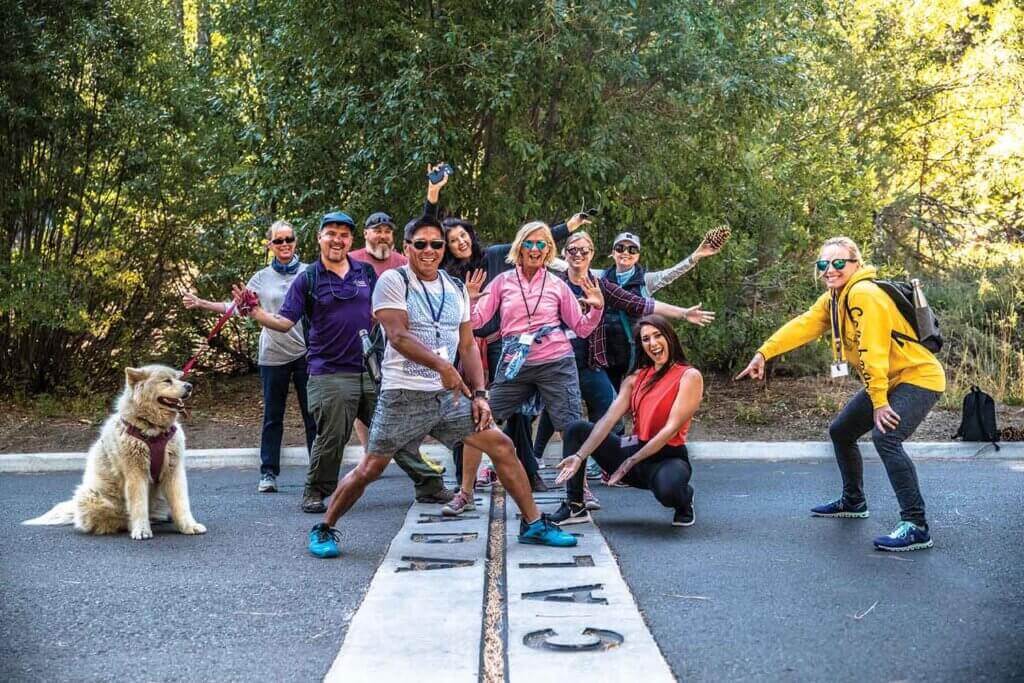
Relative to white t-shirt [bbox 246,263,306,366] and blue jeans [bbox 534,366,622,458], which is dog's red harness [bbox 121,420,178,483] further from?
blue jeans [bbox 534,366,622,458]

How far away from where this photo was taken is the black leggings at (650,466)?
685 centimetres

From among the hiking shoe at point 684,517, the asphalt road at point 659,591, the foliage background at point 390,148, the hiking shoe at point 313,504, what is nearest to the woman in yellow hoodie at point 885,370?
the asphalt road at point 659,591

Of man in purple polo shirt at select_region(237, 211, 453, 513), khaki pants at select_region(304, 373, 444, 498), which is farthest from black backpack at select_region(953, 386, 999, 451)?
man in purple polo shirt at select_region(237, 211, 453, 513)

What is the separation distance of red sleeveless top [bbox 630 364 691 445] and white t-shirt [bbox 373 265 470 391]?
1.42 m

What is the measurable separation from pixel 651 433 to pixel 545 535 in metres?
1.03

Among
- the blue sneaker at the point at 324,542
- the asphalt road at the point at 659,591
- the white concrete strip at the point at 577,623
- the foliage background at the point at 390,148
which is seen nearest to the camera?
the white concrete strip at the point at 577,623

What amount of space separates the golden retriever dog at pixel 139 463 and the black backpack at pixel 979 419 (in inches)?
283

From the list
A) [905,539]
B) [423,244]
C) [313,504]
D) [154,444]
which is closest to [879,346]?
[905,539]

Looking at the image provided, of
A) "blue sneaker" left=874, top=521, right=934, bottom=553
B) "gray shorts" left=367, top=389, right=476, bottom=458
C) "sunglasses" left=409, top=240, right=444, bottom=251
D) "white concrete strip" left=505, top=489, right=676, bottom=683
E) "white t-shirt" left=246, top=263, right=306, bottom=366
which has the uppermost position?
"sunglasses" left=409, top=240, right=444, bottom=251

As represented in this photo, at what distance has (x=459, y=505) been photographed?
295 inches

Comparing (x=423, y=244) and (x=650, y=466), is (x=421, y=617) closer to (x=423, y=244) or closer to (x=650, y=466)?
(x=423, y=244)

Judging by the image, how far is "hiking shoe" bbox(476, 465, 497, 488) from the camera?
8.68m

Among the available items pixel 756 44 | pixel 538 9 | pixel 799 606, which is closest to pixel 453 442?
pixel 799 606

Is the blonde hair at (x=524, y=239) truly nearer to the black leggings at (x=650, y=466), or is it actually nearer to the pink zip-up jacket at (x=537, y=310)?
the pink zip-up jacket at (x=537, y=310)
